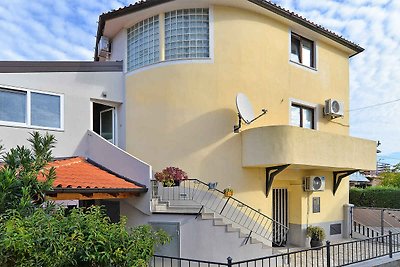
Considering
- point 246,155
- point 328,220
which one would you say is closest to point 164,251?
point 246,155

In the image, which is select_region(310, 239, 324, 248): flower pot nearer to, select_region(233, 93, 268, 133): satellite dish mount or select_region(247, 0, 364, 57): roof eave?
→ select_region(233, 93, 268, 133): satellite dish mount

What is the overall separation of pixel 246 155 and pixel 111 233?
769 centimetres

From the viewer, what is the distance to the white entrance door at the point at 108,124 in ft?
46.0

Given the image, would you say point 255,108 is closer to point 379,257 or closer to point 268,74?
point 268,74

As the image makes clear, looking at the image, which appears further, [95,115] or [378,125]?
[378,125]

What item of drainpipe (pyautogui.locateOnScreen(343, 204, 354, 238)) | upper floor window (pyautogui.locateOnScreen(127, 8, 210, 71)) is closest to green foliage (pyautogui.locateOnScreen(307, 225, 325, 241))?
drainpipe (pyautogui.locateOnScreen(343, 204, 354, 238))

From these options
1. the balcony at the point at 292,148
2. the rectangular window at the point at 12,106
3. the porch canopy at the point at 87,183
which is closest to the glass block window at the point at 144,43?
the rectangular window at the point at 12,106

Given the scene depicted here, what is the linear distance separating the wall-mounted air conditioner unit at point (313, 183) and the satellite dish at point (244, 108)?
4.28m

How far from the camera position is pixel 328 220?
51.0ft

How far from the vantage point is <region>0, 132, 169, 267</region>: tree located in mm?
4637

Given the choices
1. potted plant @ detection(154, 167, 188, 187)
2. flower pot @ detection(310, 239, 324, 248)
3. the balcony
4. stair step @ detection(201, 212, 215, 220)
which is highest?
the balcony

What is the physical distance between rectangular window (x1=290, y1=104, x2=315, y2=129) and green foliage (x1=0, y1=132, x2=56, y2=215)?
1060 cm

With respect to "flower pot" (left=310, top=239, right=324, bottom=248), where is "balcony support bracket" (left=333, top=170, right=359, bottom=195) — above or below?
above

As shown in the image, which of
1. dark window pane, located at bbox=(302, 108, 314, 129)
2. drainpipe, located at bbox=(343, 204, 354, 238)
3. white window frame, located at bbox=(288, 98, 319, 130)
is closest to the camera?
white window frame, located at bbox=(288, 98, 319, 130)
